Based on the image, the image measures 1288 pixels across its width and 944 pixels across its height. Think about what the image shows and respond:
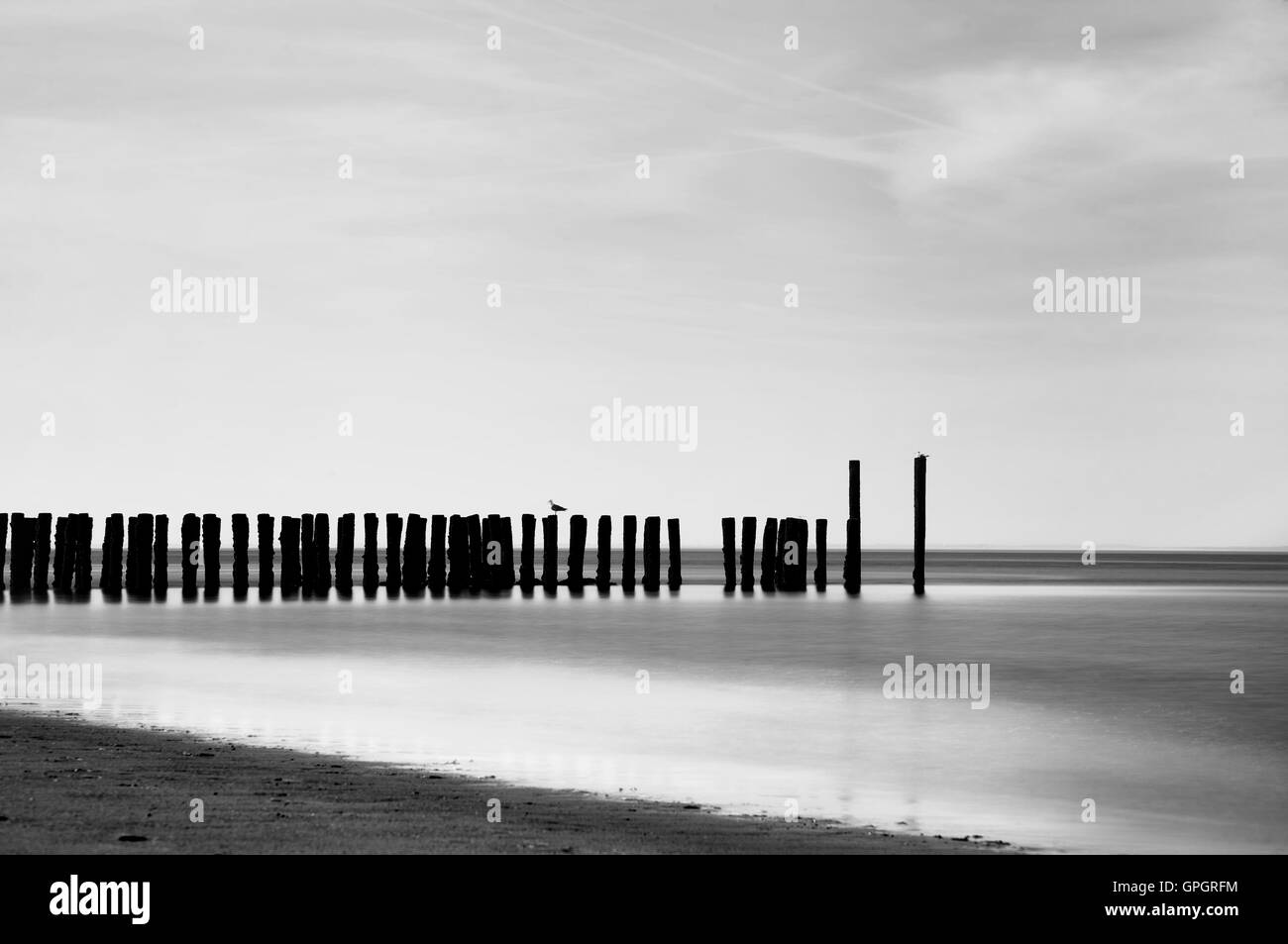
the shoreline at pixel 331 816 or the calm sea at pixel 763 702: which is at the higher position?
the shoreline at pixel 331 816

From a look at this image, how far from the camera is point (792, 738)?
1316 centimetres

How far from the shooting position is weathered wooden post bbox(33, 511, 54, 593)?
34031mm

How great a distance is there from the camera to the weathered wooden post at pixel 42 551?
34031 mm

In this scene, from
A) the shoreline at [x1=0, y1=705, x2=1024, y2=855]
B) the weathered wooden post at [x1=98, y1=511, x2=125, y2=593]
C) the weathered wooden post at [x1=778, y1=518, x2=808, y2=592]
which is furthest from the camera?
the weathered wooden post at [x1=778, y1=518, x2=808, y2=592]

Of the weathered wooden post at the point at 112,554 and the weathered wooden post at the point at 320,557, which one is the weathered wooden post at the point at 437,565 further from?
the weathered wooden post at the point at 112,554

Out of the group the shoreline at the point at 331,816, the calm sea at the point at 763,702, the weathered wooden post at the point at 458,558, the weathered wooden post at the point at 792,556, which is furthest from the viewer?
the weathered wooden post at the point at 792,556

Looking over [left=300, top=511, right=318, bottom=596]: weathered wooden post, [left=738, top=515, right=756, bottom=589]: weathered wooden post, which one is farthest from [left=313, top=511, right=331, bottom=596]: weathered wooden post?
[left=738, top=515, right=756, bottom=589]: weathered wooden post

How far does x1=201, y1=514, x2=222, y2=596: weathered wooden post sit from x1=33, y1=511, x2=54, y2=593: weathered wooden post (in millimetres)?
3548

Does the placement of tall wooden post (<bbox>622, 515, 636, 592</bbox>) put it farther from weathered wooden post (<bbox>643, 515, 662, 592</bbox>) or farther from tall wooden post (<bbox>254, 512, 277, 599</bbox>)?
tall wooden post (<bbox>254, 512, 277, 599</bbox>)

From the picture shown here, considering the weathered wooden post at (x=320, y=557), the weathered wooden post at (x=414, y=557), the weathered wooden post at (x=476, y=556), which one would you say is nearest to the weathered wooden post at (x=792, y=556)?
the weathered wooden post at (x=476, y=556)

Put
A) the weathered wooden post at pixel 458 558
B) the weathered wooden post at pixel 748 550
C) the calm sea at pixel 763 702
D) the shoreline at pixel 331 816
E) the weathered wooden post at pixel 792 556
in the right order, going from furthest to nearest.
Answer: the weathered wooden post at pixel 792 556, the weathered wooden post at pixel 748 550, the weathered wooden post at pixel 458 558, the calm sea at pixel 763 702, the shoreline at pixel 331 816

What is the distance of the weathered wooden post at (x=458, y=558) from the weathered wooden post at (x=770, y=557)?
7212 mm
